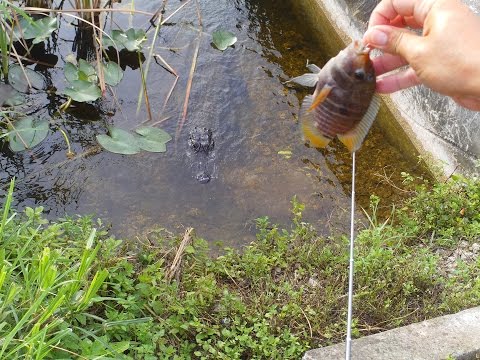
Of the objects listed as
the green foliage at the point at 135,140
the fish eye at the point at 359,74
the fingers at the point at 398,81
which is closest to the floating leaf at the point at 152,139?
the green foliage at the point at 135,140

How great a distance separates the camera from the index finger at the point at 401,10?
212 centimetres

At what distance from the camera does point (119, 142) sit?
13.6 ft

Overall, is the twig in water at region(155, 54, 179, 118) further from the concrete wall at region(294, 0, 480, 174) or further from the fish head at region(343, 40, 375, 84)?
the fish head at region(343, 40, 375, 84)

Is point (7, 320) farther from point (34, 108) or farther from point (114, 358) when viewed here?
point (34, 108)

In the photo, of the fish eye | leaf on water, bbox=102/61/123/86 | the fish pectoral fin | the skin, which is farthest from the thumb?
leaf on water, bbox=102/61/123/86

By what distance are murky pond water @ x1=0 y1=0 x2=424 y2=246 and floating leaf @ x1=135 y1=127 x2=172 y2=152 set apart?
0.12 m

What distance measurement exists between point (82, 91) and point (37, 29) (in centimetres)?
70

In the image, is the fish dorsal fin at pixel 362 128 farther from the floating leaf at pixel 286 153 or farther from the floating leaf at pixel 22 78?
the floating leaf at pixel 22 78

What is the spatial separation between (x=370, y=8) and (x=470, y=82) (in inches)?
125

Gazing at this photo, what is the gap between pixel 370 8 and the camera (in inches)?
196

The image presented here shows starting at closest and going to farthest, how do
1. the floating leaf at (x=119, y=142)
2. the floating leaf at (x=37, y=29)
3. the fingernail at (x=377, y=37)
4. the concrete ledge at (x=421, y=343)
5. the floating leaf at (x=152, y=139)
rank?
the fingernail at (x=377, y=37) < the concrete ledge at (x=421, y=343) < the floating leaf at (x=119, y=142) < the floating leaf at (x=152, y=139) < the floating leaf at (x=37, y=29)

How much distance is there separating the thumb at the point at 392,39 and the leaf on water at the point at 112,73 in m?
2.85

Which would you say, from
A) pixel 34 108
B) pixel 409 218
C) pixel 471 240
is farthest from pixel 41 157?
pixel 471 240

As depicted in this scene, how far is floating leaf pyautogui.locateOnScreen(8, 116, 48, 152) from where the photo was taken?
4.03 m
